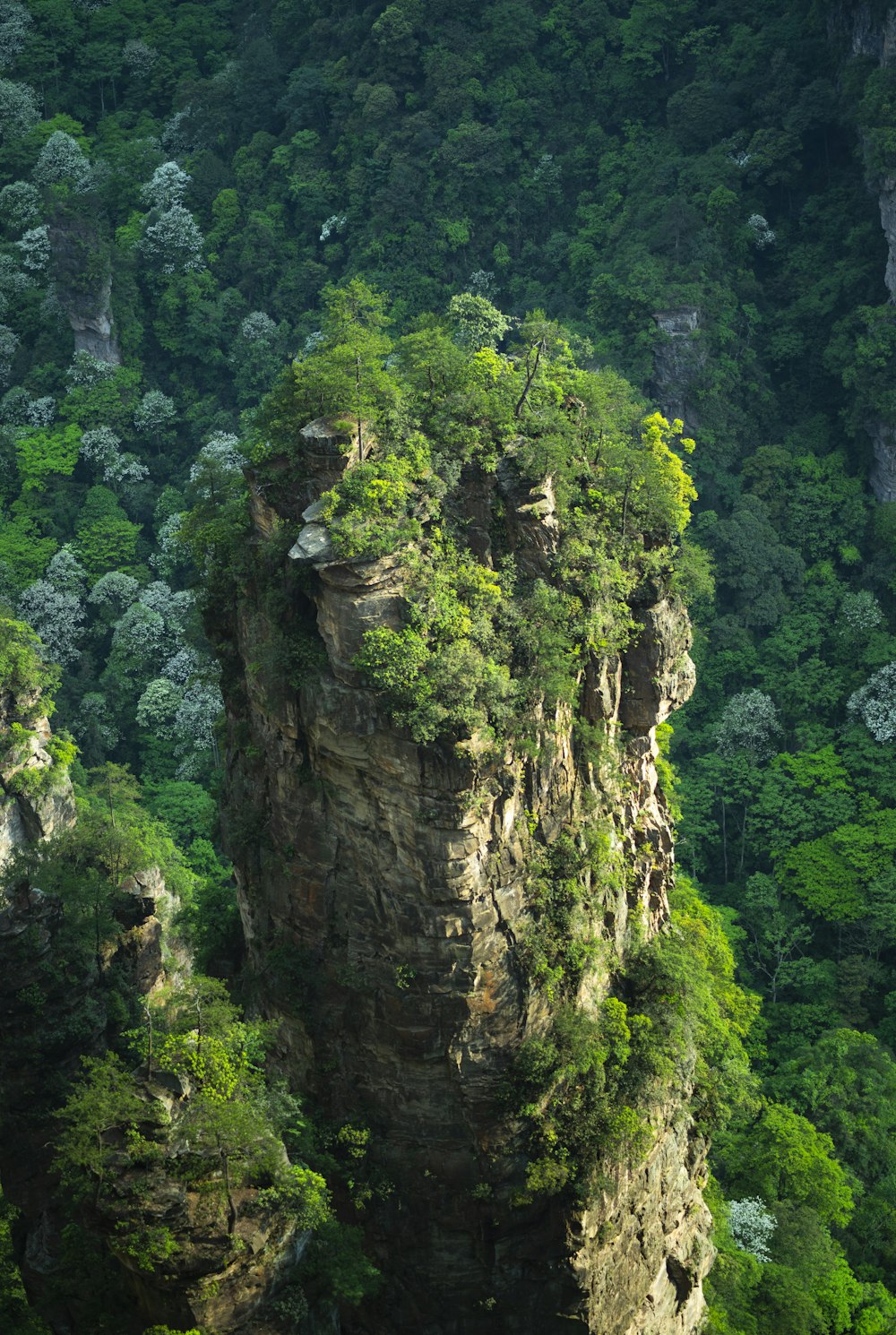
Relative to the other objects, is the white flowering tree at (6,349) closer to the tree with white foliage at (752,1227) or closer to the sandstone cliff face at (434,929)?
the sandstone cliff face at (434,929)

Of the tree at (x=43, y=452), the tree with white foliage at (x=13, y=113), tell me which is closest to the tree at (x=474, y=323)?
the tree at (x=43, y=452)

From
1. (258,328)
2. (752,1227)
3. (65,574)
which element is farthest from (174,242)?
(752,1227)

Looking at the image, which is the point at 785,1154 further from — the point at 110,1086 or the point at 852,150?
the point at 852,150

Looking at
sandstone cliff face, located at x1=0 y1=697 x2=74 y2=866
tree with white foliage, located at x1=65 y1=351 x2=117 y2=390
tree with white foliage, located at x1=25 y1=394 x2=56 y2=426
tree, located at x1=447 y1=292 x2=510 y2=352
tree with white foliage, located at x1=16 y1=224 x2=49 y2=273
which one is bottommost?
sandstone cliff face, located at x1=0 y1=697 x2=74 y2=866

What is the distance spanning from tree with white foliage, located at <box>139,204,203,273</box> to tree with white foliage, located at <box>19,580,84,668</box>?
23.6 meters

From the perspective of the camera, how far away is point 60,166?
306 ft

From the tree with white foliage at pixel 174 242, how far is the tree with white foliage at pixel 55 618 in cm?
2356

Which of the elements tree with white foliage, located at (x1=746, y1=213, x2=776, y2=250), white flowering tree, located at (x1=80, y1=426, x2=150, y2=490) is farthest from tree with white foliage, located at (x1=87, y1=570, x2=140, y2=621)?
tree with white foliage, located at (x1=746, y1=213, x2=776, y2=250)

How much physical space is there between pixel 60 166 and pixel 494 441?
2617 inches

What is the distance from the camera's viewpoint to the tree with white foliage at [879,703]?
65.6 meters

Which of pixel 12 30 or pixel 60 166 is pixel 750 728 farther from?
pixel 12 30

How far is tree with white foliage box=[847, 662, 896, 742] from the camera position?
65.6 metres

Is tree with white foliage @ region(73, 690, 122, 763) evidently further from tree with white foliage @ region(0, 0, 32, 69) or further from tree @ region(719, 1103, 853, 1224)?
tree with white foliage @ region(0, 0, 32, 69)

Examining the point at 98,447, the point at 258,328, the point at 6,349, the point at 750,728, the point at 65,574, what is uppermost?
the point at 258,328
